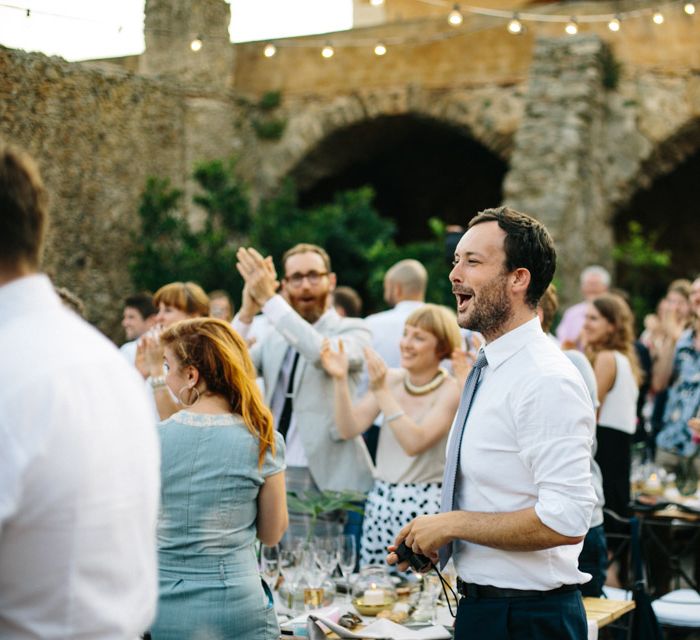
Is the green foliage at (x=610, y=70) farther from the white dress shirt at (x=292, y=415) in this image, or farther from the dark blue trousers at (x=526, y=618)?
the dark blue trousers at (x=526, y=618)

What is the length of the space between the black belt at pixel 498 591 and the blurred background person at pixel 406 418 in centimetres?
172

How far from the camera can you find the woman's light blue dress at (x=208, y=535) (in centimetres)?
264

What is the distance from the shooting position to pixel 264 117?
1305cm

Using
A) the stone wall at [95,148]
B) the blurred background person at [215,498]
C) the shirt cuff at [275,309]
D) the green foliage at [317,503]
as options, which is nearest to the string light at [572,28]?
the stone wall at [95,148]

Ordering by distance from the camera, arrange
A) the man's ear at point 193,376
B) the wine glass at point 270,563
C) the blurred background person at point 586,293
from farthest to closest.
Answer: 1. the blurred background person at point 586,293
2. the wine glass at point 270,563
3. the man's ear at point 193,376

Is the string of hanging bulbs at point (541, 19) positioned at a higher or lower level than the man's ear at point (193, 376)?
higher

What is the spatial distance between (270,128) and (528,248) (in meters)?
10.9

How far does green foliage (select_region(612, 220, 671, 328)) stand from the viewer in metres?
11.5

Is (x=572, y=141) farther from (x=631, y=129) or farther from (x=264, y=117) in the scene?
(x=264, y=117)

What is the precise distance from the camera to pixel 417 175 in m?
15.3

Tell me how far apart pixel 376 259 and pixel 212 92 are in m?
3.17

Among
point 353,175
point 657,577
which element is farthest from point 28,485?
point 353,175

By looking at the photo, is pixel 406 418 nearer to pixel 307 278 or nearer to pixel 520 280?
pixel 307 278

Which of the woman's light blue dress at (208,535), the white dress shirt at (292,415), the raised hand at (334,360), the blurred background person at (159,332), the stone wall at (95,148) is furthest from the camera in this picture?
the stone wall at (95,148)
